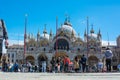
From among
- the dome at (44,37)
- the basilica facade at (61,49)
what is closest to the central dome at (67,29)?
the basilica facade at (61,49)

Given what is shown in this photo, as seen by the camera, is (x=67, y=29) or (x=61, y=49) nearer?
(x=61, y=49)

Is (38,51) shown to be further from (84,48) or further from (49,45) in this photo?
(84,48)

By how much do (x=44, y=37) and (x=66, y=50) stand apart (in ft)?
52.9

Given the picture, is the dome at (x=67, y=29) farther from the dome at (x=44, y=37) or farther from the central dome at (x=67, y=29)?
the dome at (x=44, y=37)

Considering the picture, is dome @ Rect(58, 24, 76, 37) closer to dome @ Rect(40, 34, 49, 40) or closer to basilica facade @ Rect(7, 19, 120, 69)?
basilica facade @ Rect(7, 19, 120, 69)

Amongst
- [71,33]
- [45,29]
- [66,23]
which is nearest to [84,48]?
[71,33]

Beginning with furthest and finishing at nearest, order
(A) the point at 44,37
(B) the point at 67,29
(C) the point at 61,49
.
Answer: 1. (A) the point at 44,37
2. (B) the point at 67,29
3. (C) the point at 61,49

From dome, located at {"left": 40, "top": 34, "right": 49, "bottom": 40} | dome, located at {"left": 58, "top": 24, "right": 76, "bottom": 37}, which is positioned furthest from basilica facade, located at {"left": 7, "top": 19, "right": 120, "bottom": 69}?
dome, located at {"left": 40, "top": 34, "right": 49, "bottom": 40}

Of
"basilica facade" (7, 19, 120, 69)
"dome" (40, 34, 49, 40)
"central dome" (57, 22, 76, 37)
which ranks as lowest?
"basilica facade" (7, 19, 120, 69)

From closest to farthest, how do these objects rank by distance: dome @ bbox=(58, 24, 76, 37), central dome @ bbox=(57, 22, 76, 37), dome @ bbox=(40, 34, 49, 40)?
central dome @ bbox=(57, 22, 76, 37) → dome @ bbox=(58, 24, 76, 37) → dome @ bbox=(40, 34, 49, 40)

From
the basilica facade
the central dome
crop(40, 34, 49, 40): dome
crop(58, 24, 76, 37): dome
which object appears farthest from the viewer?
crop(40, 34, 49, 40): dome

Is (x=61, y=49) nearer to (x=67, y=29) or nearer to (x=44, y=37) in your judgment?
(x=67, y=29)

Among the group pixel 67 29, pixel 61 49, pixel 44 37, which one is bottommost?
pixel 61 49

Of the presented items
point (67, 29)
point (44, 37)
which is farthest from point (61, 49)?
point (44, 37)
